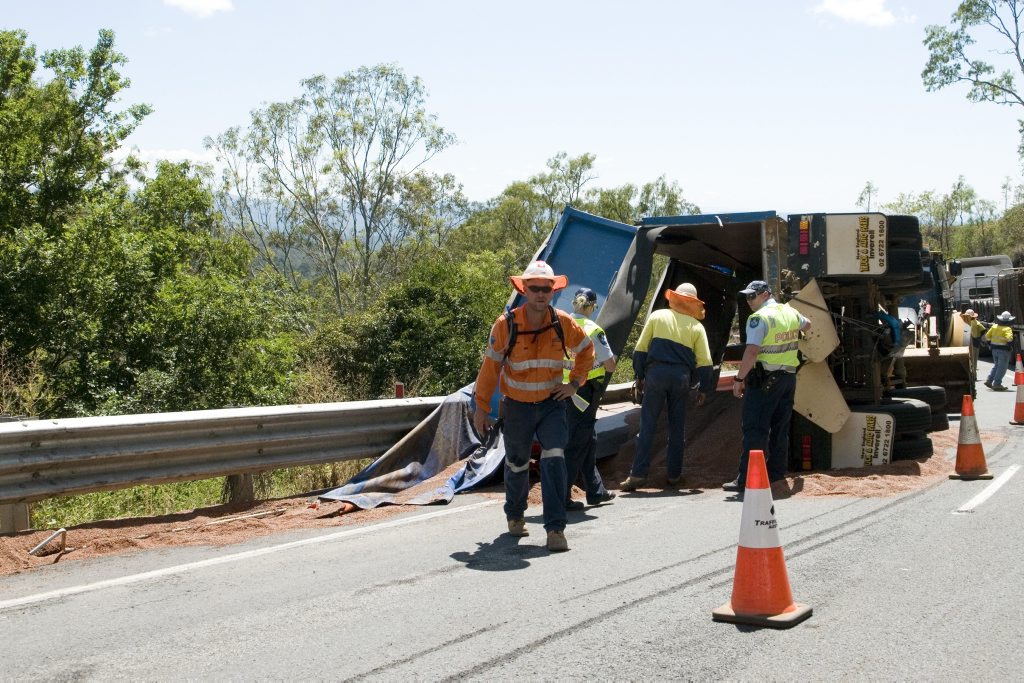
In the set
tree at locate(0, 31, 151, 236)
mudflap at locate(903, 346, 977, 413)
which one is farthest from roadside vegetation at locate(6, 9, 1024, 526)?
mudflap at locate(903, 346, 977, 413)

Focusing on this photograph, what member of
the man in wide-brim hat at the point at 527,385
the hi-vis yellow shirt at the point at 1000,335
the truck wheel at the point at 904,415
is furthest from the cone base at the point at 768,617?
the hi-vis yellow shirt at the point at 1000,335

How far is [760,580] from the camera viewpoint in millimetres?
4688

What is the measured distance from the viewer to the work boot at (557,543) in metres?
6.46

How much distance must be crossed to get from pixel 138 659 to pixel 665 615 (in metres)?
2.33

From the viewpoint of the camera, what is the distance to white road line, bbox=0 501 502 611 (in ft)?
18.1

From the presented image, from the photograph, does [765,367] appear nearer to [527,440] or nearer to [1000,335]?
[527,440]

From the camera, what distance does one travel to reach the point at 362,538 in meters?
7.05

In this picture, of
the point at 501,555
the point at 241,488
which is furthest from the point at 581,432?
the point at 241,488

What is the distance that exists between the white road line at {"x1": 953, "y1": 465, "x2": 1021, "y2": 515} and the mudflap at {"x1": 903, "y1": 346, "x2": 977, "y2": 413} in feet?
20.3

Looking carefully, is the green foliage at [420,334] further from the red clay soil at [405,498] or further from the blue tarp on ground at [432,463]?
the blue tarp on ground at [432,463]

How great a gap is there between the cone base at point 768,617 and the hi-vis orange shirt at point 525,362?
2.43 metres

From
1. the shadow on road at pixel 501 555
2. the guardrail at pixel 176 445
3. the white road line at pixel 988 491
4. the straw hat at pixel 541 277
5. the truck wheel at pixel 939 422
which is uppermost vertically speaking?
the straw hat at pixel 541 277

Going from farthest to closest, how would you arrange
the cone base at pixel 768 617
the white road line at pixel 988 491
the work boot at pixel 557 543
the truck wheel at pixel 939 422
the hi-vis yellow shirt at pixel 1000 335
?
the hi-vis yellow shirt at pixel 1000 335, the truck wheel at pixel 939 422, the white road line at pixel 988 491, the work boot at pixel 557 543, the cone base at pixel 768 617

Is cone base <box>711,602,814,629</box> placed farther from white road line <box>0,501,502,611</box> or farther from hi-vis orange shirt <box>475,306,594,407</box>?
white road line <box>0,501,502,611</box>
